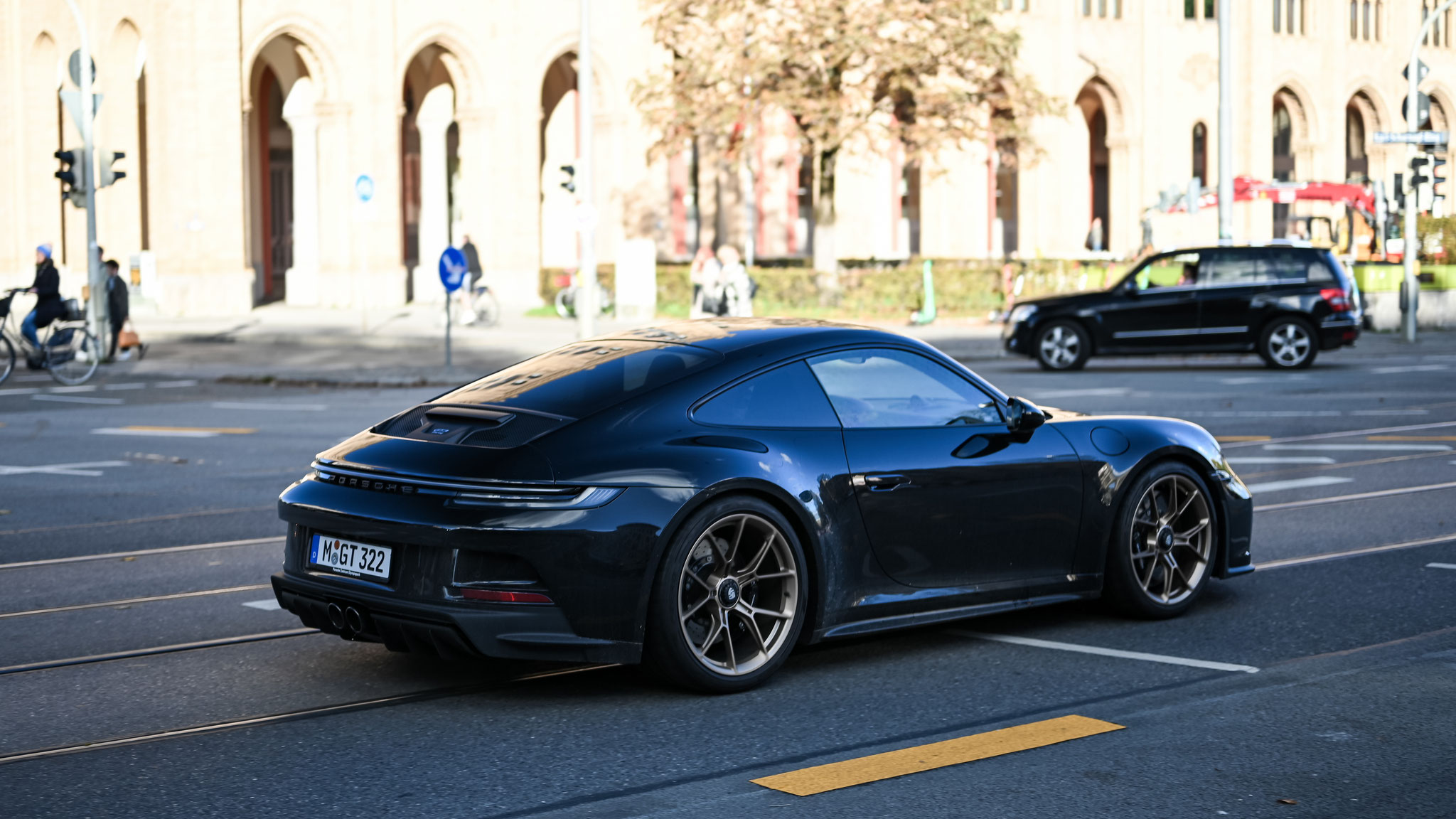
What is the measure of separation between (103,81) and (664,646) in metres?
41.6

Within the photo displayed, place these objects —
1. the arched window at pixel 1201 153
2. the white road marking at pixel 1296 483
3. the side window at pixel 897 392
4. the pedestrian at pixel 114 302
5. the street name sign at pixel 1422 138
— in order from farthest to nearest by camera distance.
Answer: the arched window at pixel 1201 153
the street name sign at pixel 1422 138
the pedestrian at pixel 114 302
the white road marking at pixel 1296 483
the side window at pixel 897 392

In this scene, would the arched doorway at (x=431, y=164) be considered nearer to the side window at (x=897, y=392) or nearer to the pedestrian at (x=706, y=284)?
the pedestrian at (x=706, y=284)

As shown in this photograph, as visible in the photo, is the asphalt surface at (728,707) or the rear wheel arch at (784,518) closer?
the asphalt surface at (728,707)

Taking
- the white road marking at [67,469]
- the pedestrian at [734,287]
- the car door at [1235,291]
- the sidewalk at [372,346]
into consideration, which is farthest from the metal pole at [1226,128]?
the white road marking at [67,469]

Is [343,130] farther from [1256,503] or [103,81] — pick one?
[1256,503]

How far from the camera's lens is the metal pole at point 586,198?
26438 mm

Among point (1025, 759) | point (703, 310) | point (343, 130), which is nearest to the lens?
point (1025, 759)

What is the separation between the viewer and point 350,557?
18.6 ft

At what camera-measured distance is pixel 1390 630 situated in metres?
6.80

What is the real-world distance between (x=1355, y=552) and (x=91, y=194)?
2200 cm

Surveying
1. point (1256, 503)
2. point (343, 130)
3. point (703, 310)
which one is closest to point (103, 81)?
point (343, 130)

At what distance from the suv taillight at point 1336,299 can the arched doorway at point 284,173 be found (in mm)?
25349

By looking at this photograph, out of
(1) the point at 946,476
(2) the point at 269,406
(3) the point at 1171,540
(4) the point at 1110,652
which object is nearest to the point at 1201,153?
(2) the point at 269,406

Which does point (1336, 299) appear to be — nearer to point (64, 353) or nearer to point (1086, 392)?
point (1086, 392)
